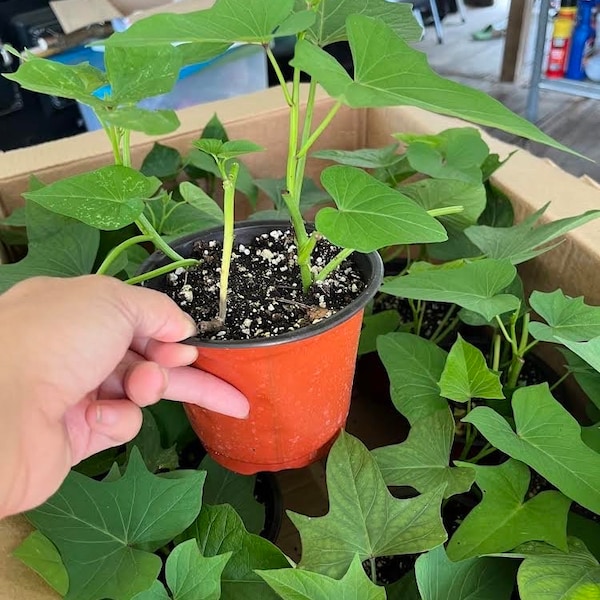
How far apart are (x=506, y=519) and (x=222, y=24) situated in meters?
0.38

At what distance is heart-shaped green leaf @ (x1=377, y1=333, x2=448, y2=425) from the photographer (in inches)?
20.9

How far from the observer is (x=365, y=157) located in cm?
67

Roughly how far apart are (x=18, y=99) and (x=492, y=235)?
125 cm

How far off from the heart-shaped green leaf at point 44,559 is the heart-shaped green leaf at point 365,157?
0.43 metres

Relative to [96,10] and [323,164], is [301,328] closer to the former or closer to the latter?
[323,164]

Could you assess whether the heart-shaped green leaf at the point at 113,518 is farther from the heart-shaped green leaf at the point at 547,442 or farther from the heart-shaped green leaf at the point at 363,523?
the heart-shaped green leaf at the point at 547,442

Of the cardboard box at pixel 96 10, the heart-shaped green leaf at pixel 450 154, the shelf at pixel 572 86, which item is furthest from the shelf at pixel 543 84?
the heart-shaped green leaf at pixel 450 154

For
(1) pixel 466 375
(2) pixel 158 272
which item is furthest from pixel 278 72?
(1) pixel 466 375

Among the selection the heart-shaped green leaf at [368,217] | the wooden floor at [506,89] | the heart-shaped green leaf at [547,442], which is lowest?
the wooden floor at [506,89]

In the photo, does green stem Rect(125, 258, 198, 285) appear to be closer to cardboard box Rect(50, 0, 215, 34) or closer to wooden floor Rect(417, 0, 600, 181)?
cardboard box Rect(50, 0, 215, 34)

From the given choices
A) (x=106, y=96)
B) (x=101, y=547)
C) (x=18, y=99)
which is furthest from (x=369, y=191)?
(x=18, y=99)

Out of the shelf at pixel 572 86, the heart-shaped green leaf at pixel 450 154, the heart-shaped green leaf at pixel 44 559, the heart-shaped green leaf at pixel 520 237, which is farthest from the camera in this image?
the shelf at pixel 572 86

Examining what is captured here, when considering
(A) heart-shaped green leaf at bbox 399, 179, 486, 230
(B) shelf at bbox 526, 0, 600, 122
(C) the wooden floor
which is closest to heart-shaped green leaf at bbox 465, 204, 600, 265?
(A) heart-shaped green leaf at bbox 399, 179, 486, 230

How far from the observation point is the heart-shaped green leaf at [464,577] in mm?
417
